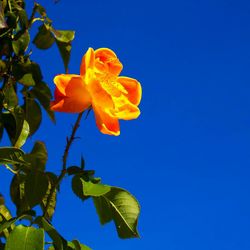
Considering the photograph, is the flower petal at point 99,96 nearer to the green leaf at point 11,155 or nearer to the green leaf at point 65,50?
the green leaf at point 11,155

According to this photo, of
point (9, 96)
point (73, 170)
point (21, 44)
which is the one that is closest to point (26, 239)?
point (73, 170)

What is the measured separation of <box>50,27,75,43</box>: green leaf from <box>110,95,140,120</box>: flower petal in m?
0.49

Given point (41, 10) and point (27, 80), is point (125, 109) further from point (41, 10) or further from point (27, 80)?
point (41, 10)

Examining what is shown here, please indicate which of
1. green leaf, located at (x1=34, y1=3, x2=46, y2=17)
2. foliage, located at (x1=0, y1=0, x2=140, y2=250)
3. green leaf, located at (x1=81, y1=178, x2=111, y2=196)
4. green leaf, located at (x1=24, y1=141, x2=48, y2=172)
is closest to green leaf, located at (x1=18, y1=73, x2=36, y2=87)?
foliage, located at (x1=0, y1=0, x2=140, y2=250)

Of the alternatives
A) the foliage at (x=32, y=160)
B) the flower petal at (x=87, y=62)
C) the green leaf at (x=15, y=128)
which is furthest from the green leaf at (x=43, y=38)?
the flower petal at (x=87, y=62)

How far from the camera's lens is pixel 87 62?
1.30m

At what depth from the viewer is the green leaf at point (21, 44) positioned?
5.60 ft

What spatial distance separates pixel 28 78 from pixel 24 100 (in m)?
0.11

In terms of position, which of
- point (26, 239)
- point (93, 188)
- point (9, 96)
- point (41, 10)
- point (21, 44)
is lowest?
point (26, 239)

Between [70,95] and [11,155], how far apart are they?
21 cm

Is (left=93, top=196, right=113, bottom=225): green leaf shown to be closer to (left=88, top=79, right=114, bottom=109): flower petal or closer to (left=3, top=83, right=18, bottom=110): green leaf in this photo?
(left=88, top=79, right=114, bottom=109): flower petal

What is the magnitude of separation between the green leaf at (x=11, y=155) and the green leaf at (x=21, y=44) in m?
0.46

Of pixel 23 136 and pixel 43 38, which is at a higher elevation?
pixel 43 38

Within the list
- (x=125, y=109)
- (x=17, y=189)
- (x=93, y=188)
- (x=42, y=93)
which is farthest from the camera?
(x=42, y=93)
